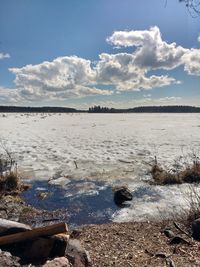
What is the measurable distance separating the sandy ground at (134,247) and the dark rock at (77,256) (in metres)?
0.19

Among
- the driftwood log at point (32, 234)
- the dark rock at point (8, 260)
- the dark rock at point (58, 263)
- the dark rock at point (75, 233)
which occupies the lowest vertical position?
the dark rock at point (75, 233)

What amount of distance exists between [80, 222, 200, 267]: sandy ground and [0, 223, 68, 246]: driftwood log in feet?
2.67

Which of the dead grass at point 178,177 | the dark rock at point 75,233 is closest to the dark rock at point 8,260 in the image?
the dark rock at point 75,233

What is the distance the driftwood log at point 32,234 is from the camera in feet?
18.3

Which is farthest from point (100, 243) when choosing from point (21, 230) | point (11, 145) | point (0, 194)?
point (11, 145)

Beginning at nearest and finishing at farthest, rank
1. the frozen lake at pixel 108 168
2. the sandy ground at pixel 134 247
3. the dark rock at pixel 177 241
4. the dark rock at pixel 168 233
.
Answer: the sandy ground at pixel 134 247 → the dark rock at pixel 177 241 → the dark rock at pixel 168 233 → the frozen lake at pixel 108 168

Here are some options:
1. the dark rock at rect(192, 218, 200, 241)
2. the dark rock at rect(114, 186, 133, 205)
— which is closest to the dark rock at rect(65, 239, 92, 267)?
the dark rock at rect(192, 218, 200, 241)

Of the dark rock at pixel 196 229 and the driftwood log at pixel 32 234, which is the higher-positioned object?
the driftwood log at pixel 32 234

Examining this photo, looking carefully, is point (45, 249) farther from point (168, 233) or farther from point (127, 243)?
point (168, 233)

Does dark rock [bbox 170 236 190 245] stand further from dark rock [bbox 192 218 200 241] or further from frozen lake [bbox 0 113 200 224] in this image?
frozen lake [bbox 0 113 200 224]

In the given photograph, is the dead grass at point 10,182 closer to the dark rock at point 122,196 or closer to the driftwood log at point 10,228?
the dark rock at point 122,196

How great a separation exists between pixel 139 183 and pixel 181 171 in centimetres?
203

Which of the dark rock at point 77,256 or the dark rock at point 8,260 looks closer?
the dark rock at point 8,260

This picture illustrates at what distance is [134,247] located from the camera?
6.54 m
